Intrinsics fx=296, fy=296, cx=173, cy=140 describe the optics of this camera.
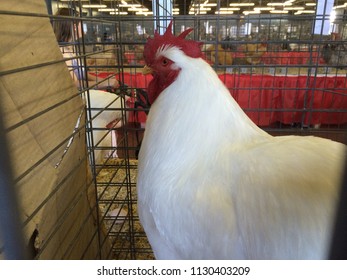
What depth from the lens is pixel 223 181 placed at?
0.92m

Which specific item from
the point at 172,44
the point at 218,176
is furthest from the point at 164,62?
the point at 218,176

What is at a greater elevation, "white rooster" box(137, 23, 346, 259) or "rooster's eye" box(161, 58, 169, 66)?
"rooster's eye" box(161, 58, 169, 66)

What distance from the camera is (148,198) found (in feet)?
3.44

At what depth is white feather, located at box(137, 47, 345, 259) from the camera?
0.77 m

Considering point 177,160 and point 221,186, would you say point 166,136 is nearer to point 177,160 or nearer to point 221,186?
point 177,160

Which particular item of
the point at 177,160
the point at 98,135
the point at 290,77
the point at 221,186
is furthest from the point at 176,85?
the point at 290,77

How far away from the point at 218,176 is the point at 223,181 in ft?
0.09

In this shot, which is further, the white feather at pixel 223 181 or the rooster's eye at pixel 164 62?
the rooster's eye at pixel 164 62

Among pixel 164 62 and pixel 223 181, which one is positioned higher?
pixel 164 62

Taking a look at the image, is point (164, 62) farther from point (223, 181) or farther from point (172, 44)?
point (223, 181)

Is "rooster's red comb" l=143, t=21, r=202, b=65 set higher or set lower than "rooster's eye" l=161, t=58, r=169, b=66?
higher

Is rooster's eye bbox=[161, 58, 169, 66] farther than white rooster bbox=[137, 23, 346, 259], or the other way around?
rooster's eye bbox=[161, 58, 169, 66]

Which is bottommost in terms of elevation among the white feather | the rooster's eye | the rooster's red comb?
the white feather

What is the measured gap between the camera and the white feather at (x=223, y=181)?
2.52ft
